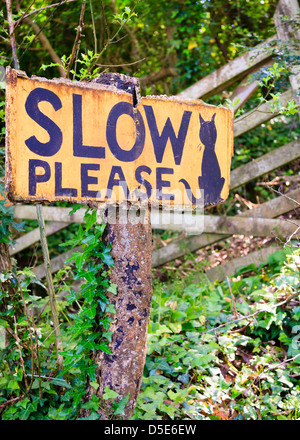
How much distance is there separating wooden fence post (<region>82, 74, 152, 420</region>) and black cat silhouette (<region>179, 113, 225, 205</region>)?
0.27 m

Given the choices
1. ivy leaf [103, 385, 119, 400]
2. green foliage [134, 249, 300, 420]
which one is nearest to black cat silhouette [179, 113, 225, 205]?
ivy leaf [103, 385, 119, 400]

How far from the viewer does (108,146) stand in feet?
5.03

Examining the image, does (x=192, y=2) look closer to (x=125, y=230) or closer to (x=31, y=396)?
(x=125, y=230)

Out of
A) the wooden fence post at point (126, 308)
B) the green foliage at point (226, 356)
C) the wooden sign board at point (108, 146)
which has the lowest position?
the green foliage at point (226, 356)

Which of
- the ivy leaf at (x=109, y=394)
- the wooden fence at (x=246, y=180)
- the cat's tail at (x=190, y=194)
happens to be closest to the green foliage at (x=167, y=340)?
the ivy leaf at (x=109, y=394)

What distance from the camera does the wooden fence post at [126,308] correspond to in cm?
170

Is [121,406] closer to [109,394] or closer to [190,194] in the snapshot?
[109,394]

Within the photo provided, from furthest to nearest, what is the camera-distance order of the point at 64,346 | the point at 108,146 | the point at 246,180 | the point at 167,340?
the point at 246,180 < the point at 167,340 < the point at 64,346 < the point at 108,146

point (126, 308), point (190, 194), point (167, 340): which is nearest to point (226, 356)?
point (167, 340)

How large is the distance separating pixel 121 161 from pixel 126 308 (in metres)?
0.61

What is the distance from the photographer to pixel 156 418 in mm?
1976

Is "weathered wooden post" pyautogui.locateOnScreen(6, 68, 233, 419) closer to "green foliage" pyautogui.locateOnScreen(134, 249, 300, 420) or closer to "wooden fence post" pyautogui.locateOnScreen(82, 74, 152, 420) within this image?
"wooden fence post" pyautogui.locateOnScreen(82, 74, 152, 420)

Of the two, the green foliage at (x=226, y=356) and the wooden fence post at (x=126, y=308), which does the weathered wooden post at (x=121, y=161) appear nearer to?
the wooden fence post at (x=126, y=308)

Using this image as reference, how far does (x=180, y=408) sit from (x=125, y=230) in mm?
1079
